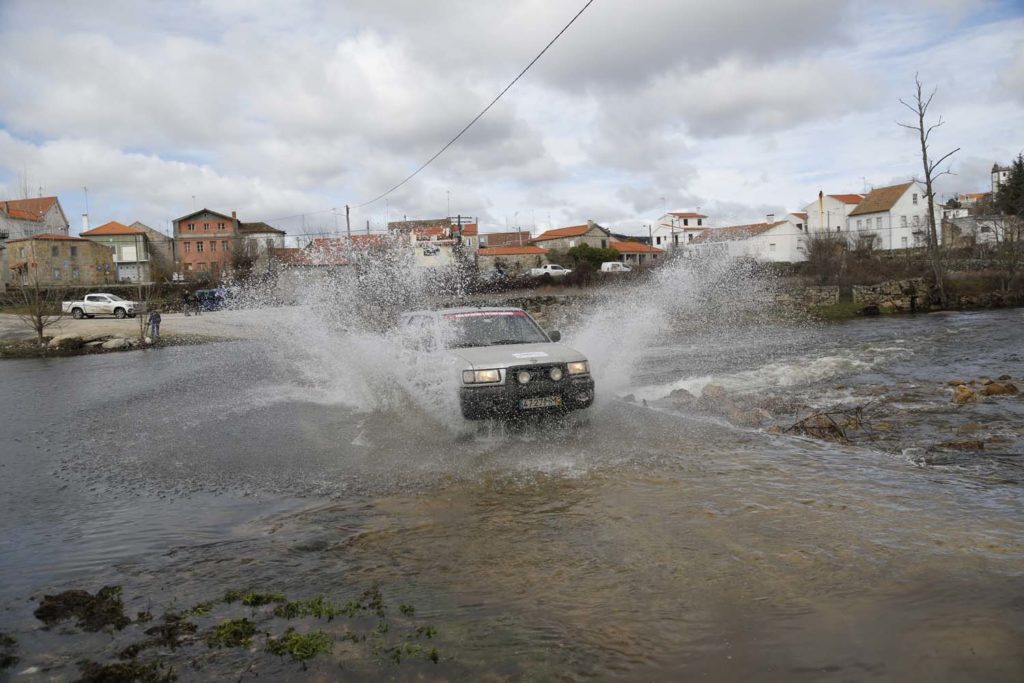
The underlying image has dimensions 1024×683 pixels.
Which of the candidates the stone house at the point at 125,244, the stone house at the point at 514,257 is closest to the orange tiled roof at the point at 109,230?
the stone house at the point at 125,244

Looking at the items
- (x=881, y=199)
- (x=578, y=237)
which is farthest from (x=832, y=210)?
(x=578, y=237)

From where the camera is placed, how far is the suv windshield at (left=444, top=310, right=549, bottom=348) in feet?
32.3

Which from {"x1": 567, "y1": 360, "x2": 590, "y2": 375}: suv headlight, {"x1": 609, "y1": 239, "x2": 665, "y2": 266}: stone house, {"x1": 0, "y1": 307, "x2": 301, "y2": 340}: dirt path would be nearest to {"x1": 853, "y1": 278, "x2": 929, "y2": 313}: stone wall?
{"x1": 0, "y1": 307, "x2": 301, "y2": 340}: dirt path

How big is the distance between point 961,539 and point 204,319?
139ft

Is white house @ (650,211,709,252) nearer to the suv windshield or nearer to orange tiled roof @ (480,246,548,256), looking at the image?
orange tiled roof @ (480,246,548,256)

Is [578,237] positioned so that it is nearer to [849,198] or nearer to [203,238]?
[849,198]

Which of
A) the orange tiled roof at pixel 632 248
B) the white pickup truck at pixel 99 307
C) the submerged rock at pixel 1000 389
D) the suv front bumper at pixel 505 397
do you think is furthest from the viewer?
the orange tiled roof at pixel 632 248

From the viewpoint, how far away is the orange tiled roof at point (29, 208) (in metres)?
73.3

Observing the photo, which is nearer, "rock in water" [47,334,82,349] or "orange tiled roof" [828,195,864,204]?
"rock in water" [47,334,82,349]

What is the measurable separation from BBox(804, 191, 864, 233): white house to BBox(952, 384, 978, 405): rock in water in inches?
2867

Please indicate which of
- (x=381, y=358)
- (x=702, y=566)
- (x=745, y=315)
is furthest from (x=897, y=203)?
(x=702, y=566)

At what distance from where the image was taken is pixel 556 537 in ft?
17.4

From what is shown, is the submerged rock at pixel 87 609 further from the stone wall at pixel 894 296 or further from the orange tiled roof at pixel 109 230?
the orange tiled roof at pixel 109 230

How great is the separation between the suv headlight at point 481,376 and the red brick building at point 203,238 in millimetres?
84349
